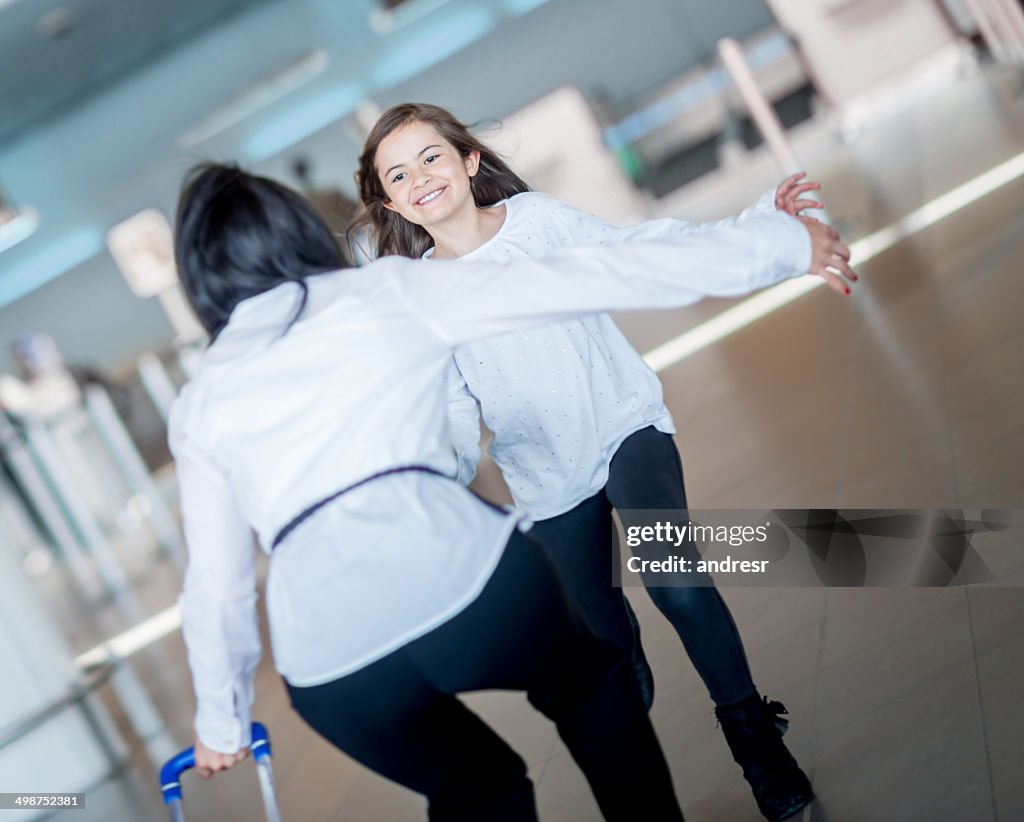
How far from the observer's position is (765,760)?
184 cm

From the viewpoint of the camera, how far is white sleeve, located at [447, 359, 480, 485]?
5.94ft

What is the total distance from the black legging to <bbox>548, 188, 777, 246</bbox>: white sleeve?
12.9 inches

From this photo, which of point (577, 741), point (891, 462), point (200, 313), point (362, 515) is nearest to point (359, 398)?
point (362, 515)

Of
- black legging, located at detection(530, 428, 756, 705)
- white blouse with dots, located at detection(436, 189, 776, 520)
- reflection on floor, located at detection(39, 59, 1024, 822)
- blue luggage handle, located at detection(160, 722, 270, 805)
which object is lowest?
reflection on floor, located at detection(39, 59, 1024, 822)

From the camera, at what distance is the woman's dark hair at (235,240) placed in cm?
129

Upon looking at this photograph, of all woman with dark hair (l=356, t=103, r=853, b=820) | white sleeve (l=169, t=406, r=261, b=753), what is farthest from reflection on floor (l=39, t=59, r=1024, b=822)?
white sleeve (l=169, t=406, r=261, b=753)

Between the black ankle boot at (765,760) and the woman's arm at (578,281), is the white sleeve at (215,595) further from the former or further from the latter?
the black ankle boot at (765,760)

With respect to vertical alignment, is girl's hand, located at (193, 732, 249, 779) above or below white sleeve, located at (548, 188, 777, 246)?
below

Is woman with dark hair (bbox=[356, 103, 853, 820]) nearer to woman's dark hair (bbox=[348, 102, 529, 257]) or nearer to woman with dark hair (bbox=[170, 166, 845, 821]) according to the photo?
woman's dark hair (bbox=[348, 102, 529, 257])

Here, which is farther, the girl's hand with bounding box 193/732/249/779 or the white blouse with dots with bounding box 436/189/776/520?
the white blouse with dots with bounding box 436/189/776/520

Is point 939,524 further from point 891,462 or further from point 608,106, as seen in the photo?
point 608,106

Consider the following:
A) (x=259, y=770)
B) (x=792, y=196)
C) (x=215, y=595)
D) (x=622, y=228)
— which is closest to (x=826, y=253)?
(x=792, y=196)

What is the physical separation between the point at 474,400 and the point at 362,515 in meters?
0.75

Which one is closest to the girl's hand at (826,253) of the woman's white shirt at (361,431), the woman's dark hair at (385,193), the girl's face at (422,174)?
the woman's white shirt at (361,431)
